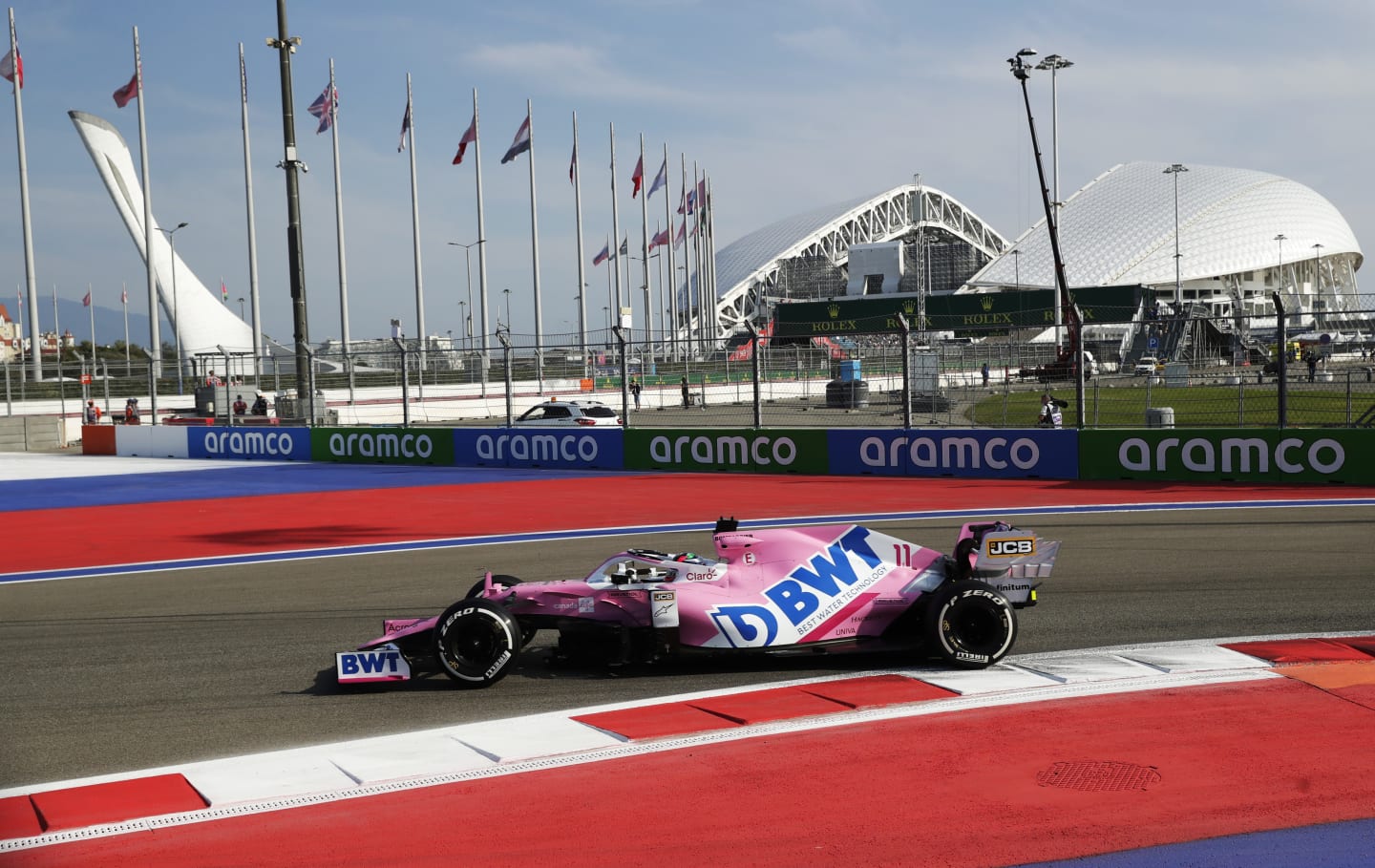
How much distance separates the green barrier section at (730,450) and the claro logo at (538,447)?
1194mm

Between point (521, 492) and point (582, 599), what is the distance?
12.3 meters

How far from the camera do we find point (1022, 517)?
14180mm

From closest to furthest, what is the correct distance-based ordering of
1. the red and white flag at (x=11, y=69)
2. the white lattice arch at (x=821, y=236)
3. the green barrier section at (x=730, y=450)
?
the green barrier section at (x=730, y=450), the red and white flag at (x=11, y=69), the white lattice arch at (x=821, y=236)

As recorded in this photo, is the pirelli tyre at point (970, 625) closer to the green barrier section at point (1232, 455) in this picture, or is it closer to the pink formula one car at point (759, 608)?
the pink formula one car at point (759, 608)

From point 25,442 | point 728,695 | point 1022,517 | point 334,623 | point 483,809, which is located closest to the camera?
point 483,809

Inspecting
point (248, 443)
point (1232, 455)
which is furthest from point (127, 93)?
point (1232, 455)

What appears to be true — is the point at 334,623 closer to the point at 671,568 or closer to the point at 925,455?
the point at 671,568

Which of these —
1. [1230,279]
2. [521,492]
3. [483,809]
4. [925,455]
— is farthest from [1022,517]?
[1230,279]

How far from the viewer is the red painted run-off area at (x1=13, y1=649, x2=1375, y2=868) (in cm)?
450

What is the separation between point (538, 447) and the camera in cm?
2372

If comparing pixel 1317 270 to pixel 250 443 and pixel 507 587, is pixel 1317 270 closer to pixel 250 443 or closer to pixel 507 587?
pixel 250 443

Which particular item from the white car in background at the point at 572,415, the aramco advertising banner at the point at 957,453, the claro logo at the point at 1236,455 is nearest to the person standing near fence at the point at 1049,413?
the aramco advertising banner at the point at 957,453

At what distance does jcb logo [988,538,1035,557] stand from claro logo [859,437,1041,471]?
1198 centimetres

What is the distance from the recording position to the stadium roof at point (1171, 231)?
117 meters
